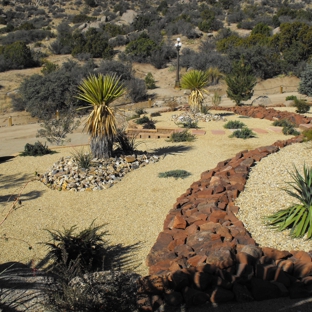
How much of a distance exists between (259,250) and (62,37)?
50439 mm

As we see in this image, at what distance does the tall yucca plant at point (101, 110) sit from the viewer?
10062mm

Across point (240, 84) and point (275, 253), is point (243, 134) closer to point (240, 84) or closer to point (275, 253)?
point (240, 84)

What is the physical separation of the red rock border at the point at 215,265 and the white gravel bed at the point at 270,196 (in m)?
0.26

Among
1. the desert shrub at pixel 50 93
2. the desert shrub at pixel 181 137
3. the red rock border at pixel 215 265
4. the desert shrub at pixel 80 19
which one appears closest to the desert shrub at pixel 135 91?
the desert shrub at pixel 50 93

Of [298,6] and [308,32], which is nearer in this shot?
[308,32]

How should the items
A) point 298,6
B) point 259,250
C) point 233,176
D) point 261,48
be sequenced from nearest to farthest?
point 259,250
point 233,176
point 261,48
point 298,6

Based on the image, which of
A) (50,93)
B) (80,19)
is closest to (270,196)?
(50,93)

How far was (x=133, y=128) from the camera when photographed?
53.4 ft

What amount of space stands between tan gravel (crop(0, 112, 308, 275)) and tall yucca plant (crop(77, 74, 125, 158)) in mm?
1157

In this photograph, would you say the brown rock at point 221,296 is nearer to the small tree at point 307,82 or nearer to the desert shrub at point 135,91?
the small tree at point 307,82

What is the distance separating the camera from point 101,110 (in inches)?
398

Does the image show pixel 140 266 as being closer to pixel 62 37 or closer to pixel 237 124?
pixel 237 124

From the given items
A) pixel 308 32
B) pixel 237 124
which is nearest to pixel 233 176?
pixel 237 124

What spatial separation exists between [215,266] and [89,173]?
18.7 ft
